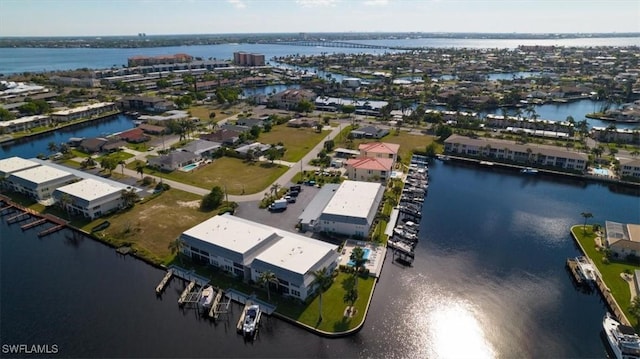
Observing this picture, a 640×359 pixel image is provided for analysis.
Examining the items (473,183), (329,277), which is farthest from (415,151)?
(329,277)

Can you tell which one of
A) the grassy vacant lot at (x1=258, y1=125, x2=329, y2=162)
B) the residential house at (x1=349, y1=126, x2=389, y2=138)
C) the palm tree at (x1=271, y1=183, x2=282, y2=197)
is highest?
the residential house at (x1=349, y1=126, x2=389, y2=138)

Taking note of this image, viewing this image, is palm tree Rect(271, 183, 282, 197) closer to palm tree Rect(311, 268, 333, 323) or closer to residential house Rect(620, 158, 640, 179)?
palm tree Rect(311, 268, 333, 323)

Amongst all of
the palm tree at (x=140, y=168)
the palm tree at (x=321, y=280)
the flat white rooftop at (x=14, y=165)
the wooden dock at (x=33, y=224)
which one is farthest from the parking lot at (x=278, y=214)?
the flat white rooftop at (x=14, y=165)

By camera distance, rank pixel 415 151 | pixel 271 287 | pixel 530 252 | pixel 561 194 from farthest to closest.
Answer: pixel 415 151 → pixel 561 194 → pixel 530 252 → pixel 271 287

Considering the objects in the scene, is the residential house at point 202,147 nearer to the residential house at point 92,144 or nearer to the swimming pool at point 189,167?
the swimming pool at point 189,167

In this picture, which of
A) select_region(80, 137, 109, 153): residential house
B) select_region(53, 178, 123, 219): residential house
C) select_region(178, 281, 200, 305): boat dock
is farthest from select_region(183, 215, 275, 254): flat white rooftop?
select_region(80, 137, 109, 153): residential house

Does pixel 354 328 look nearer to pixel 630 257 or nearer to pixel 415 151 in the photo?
pixel 630 257
